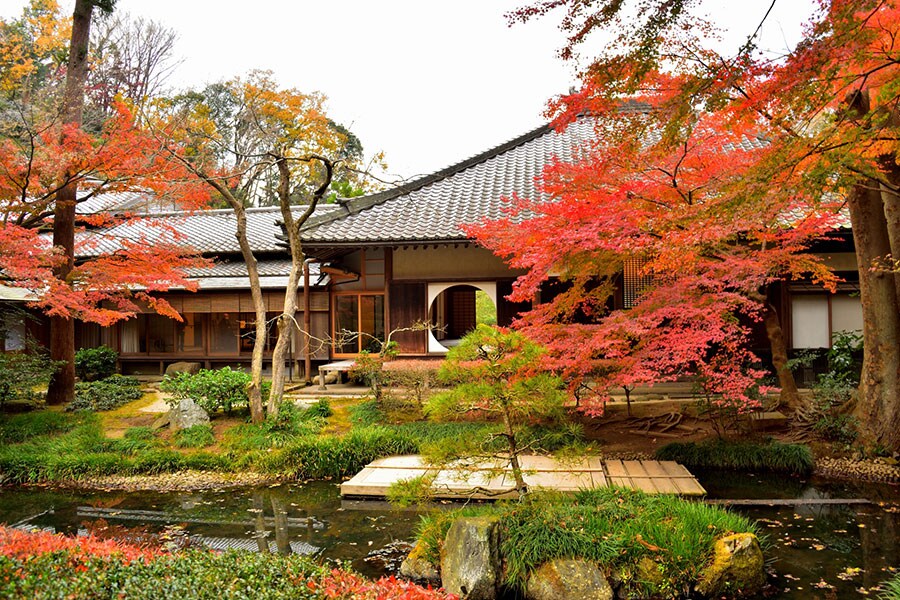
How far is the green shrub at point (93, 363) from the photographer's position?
14352 mm

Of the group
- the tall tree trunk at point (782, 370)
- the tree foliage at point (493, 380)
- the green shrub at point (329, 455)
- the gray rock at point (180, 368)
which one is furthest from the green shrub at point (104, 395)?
the tall tree trunk at point (782, 370)

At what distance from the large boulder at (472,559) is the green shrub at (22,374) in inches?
367

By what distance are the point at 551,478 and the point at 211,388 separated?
5689mm

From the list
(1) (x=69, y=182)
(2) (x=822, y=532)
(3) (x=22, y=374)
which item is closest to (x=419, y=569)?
(2) (x=822, y=532)

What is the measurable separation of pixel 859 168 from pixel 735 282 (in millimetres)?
2815

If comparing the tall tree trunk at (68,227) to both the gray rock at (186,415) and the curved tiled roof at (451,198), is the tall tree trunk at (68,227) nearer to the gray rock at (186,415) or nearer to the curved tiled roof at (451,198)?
the gray rock at (186,415)

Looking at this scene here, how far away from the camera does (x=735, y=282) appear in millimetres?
8250

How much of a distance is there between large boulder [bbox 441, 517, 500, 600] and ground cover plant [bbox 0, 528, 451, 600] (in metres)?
0.86

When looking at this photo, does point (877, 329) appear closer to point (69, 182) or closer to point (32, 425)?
point (69, 182)

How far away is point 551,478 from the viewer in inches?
290

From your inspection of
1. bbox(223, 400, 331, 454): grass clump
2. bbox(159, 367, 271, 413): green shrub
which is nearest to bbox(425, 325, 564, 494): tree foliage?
bbox(223, 400, 331, 454): grass clump

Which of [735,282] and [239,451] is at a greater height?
[735,282]

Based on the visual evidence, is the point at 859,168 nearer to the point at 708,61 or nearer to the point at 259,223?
the point at 708,61

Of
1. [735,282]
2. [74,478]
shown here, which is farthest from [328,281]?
[735,282]
